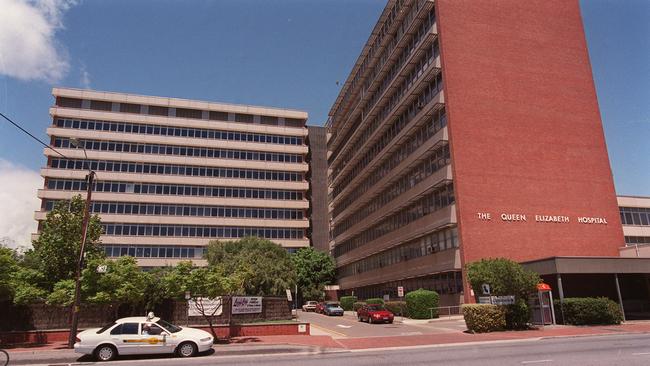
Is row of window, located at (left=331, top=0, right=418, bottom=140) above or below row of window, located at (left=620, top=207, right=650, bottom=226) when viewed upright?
above

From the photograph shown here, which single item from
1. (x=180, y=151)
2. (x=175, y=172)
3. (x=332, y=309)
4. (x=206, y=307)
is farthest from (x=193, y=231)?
(x=206, y=307)

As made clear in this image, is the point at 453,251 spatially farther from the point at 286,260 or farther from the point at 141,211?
the point at 141,211

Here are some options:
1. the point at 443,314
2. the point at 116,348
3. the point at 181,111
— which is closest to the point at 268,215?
the point at 181,111

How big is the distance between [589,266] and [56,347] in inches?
1301

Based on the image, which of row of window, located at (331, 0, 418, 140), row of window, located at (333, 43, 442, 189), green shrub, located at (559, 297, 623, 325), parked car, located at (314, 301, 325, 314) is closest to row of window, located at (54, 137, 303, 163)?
row of window, located at (333, 43, 442, 189)

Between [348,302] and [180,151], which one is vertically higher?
[180,151]

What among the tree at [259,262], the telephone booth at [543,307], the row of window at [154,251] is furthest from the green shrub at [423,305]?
the row of window at [154,251]

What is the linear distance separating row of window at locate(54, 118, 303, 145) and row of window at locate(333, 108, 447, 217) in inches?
554

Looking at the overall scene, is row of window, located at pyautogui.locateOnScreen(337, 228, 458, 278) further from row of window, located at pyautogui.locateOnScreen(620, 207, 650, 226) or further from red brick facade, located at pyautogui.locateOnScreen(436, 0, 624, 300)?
row of window, located at pyautogui.locateOnScreen(620, 207, 650, 226)

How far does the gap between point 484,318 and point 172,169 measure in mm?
56542

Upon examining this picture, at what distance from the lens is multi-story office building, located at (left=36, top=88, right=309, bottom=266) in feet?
224

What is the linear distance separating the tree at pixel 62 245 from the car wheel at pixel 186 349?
45.2ft

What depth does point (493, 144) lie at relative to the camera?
43.0 meters

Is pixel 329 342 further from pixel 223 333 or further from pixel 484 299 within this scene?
pixel 484 299
